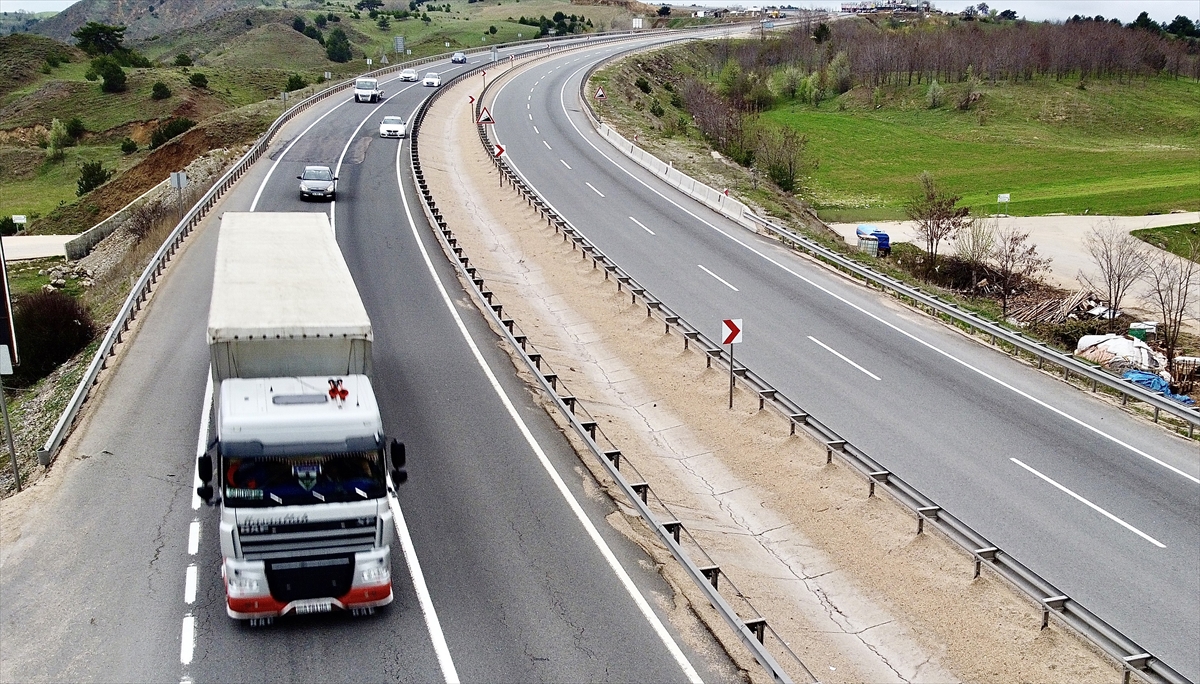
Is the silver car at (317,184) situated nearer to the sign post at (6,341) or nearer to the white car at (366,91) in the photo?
the sign post at (6,341)

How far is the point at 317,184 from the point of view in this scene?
42.3 meters

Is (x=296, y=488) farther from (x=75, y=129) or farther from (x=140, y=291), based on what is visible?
(x=75, y=129)

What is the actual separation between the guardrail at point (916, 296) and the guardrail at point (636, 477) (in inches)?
339

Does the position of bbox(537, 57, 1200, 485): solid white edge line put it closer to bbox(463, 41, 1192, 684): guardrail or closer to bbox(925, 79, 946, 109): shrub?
bbox(463, 41, 1192, 684): guardrail

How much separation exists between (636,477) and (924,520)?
571 cm

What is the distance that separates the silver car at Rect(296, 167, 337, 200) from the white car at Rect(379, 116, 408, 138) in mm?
16279

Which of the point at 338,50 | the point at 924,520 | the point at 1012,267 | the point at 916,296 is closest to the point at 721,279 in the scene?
the point at 916,296

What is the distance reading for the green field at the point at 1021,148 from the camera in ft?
224

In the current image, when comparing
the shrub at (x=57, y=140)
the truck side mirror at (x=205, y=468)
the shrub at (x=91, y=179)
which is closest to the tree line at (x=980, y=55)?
the shrub at (x=57, y=140)

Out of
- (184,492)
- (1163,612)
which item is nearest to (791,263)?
(1163,612)

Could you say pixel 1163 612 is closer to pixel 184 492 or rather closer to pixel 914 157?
pixel 184 492

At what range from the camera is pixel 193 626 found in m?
13.2

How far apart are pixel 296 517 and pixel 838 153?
82.6m

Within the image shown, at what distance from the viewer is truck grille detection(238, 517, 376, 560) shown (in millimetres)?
12297
